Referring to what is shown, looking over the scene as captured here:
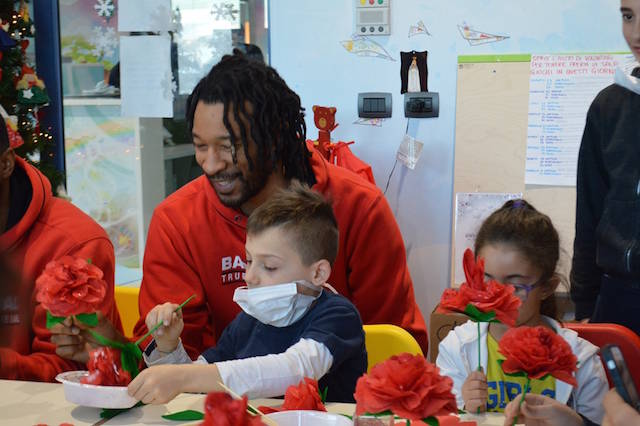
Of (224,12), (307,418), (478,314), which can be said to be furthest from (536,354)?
(224,12)

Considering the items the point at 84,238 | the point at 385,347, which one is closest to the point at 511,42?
the point at 385,347

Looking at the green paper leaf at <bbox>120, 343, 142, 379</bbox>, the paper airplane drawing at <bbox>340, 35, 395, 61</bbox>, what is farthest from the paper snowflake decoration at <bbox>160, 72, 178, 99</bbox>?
the green paper leaf at <bbox>120, 343, 142, 379</bbox>

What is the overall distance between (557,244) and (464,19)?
188 centimetres

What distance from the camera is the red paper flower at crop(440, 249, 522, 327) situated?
1.09 meters

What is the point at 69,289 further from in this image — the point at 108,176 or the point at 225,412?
the point at 108,176

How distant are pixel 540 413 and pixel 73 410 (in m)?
0.77

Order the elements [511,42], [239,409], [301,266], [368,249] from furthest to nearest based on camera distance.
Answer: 1. [511,42]
2. [368,249]
3. [301,266]
4. [239,409]

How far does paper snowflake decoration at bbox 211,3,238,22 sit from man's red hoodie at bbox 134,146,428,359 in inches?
78.2

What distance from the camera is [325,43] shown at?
140 inches

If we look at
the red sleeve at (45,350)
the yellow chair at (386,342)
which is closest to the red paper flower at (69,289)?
the red sleeve at (45,350)

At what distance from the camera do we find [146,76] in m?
3.95

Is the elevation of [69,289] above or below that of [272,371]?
above

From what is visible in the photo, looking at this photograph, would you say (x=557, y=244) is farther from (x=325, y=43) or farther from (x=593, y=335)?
(x=325, y=43)

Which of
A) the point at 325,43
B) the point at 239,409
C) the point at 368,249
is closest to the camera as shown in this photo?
the point at 239,409
